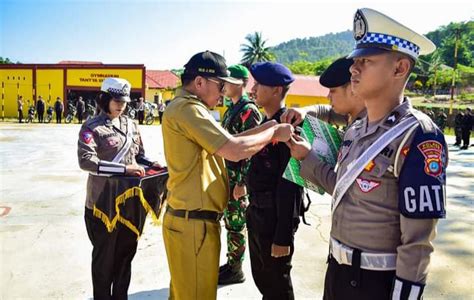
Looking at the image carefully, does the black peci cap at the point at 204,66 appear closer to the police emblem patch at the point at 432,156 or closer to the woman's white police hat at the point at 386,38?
the woman's white police hat at the point at 386,38

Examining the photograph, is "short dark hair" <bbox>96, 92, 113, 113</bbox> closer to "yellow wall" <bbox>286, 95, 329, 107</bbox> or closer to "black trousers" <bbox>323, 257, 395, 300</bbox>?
"black trousers" <bbox>323, 257, 395, 300</bbox>

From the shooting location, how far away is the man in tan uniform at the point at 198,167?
89.7 inches

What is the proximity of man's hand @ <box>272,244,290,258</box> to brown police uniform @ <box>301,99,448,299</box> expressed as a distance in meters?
0.67

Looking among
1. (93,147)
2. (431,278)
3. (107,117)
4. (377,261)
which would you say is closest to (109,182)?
(93,147)

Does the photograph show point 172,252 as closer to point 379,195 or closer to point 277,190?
point 277,190

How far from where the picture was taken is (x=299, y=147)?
85.8 inches

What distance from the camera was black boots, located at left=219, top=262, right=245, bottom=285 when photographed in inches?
153

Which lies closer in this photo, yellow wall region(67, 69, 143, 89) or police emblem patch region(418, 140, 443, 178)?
police emblem patch region(418, 140, 443, 178)

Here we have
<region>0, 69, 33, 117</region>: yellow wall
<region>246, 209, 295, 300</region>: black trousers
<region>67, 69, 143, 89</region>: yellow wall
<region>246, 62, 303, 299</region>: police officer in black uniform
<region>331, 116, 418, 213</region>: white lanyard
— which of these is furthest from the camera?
<region>0, 69, 33, 117</region>: yellow wall

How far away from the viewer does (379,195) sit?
158cm

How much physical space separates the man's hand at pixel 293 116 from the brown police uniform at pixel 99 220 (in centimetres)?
145

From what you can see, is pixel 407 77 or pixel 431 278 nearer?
pixel 407 77

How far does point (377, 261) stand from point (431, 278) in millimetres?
2930

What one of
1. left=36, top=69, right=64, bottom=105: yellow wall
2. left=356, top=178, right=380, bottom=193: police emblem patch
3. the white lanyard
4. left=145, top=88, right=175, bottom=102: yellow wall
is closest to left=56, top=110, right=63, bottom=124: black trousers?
left=36, top=69, right=64, bottom=105: yellow wall
